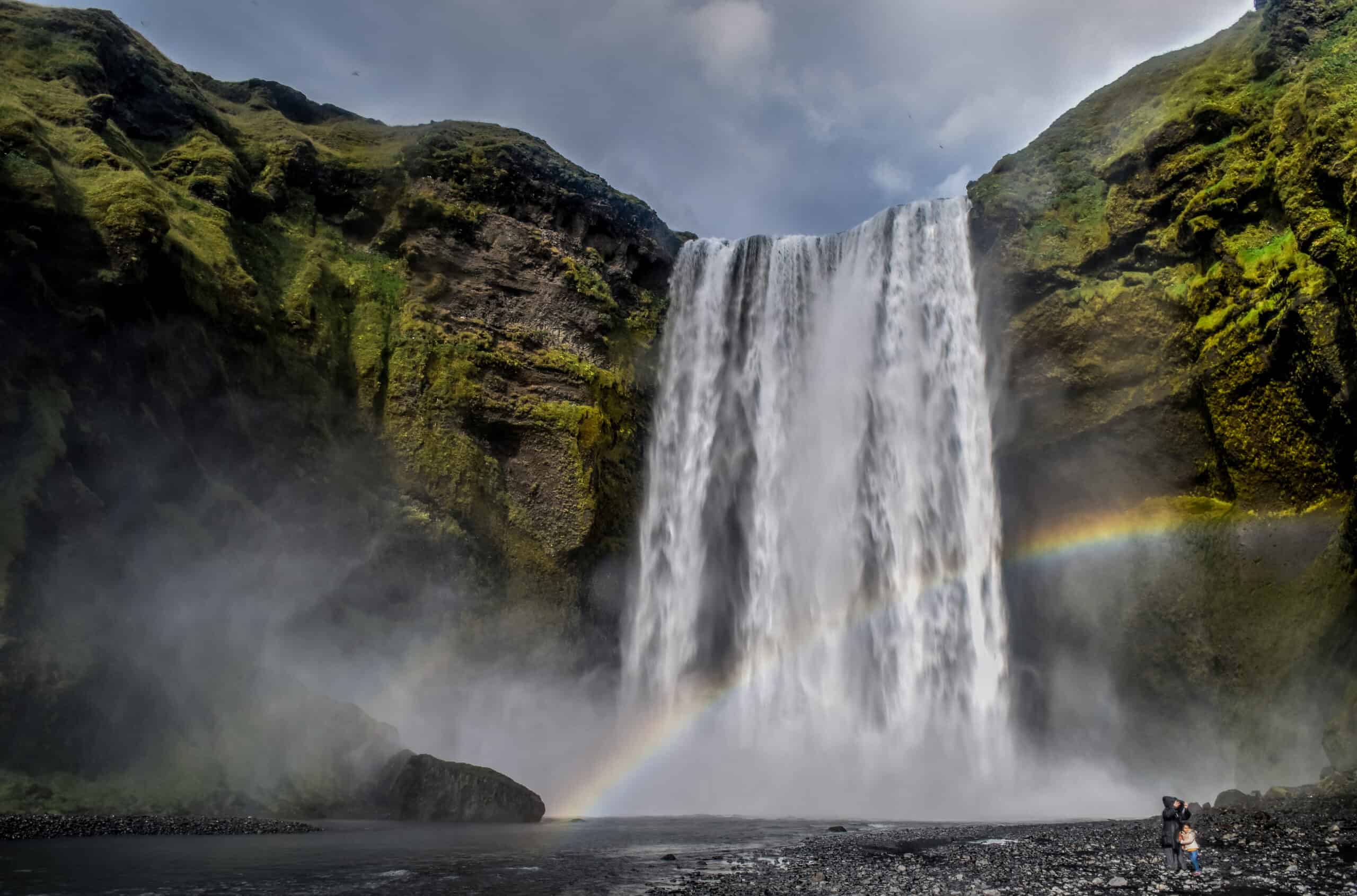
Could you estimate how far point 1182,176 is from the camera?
2270cm

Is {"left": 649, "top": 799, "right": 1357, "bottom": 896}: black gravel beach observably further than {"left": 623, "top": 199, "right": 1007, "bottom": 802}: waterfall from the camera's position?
No

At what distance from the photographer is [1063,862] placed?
9.98 metres

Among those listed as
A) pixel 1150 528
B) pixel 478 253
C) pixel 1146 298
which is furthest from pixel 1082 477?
pixel 478 253

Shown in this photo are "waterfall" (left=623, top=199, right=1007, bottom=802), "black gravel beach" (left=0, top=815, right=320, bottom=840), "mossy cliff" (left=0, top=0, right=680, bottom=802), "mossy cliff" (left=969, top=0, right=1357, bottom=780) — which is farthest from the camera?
"waterfall" (left=623, top=199, right=1007, bottom=802)

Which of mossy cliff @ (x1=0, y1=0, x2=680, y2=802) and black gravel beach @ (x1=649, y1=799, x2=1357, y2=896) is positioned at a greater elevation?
mossy cliff @ (x1=0, y1=0, x2=680, y2=802)

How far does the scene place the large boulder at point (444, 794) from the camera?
1748 cm

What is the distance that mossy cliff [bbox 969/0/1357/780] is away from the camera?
1839cm

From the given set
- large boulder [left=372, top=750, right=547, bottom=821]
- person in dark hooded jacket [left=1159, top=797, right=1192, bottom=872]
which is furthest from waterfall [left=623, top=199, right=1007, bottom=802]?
person in dark hooded jacket [left=1159, top=797, right=1192, bottom=872]

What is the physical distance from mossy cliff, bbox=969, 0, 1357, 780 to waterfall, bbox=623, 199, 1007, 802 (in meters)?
1.74

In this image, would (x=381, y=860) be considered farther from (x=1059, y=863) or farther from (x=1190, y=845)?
(x=1190, y=845)

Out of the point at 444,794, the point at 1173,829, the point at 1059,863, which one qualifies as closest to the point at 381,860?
the point at 444,794

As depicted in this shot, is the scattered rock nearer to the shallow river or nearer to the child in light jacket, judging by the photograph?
the child in light jacket

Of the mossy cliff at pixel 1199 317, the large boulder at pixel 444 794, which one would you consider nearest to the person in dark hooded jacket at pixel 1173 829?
the mossy cliff at pixel 1199 317

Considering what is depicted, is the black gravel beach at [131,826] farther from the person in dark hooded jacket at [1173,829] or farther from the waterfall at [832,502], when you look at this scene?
the waterfall at [832,502]
